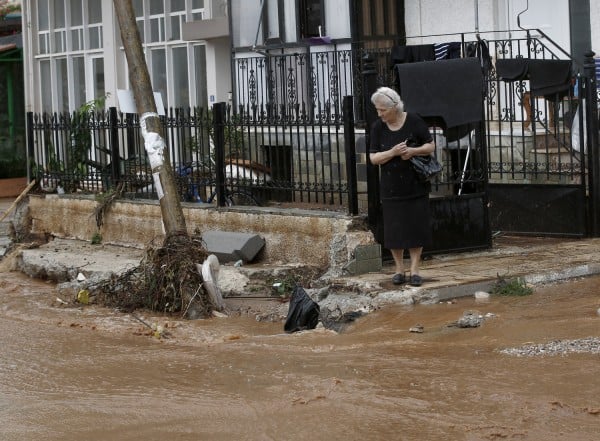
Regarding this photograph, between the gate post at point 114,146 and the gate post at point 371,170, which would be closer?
the gate post at point 371,170

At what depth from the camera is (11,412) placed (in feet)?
23.7

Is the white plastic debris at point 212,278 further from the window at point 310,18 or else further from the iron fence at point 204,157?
the window at point 310,18

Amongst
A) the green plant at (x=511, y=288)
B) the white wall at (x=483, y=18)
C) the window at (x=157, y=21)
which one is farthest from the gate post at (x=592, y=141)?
the window at (x=157, y=21)

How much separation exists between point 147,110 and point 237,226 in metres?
1.99

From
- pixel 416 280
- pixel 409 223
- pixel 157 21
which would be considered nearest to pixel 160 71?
pixel 157 21

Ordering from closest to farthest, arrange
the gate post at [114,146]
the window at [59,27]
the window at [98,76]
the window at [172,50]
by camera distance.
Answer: the gate post at [114,146], the window at [172,50], the window at [98,76], the window at [59,27]

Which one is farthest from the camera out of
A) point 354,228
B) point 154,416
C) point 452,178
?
point 452,178

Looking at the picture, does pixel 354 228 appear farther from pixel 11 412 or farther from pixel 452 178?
pixel 11 412

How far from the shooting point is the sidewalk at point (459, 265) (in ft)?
32.9

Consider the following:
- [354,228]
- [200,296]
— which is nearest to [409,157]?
[354,228]

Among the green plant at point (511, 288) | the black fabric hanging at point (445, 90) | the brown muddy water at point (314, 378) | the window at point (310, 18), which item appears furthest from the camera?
the window at point (310, 18)

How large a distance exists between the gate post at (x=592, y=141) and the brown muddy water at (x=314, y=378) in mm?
2252

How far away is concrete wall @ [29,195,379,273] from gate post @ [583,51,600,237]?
9.70ft

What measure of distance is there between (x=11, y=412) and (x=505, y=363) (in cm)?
336
